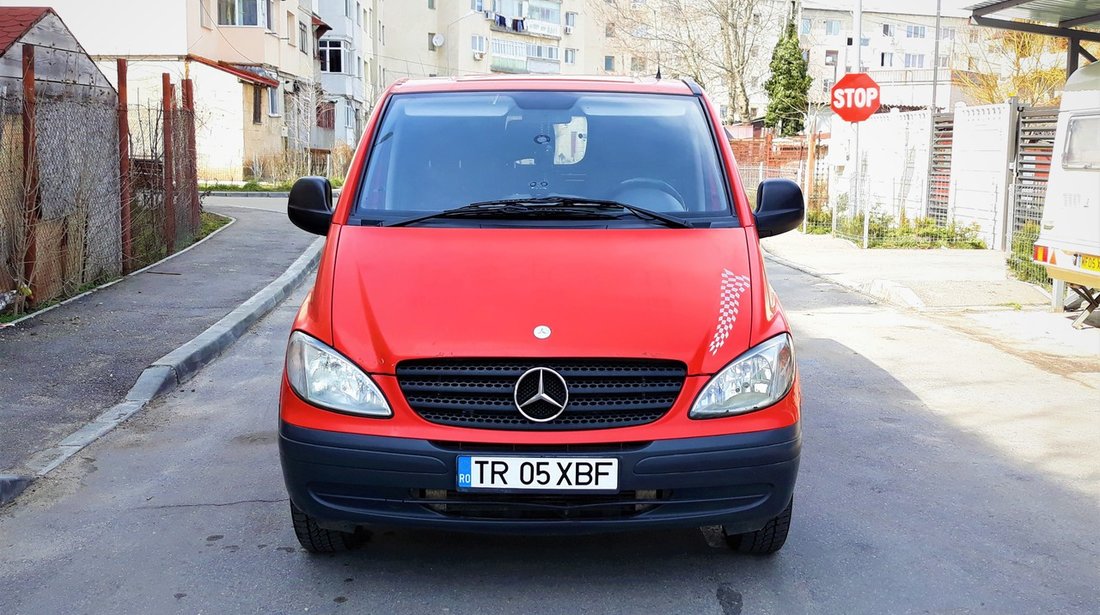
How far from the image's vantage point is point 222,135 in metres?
39.4

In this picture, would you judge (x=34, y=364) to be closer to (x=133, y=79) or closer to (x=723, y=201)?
(x=723, y=201)

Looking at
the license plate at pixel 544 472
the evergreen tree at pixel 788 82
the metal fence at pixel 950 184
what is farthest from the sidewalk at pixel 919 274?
the evergreen tree at pixel 788 82

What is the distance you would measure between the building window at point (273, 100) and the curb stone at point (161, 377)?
108 feet

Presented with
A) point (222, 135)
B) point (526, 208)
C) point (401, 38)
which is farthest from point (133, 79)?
point (401, 38)

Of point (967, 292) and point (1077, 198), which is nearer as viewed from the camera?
point (1077, 198)

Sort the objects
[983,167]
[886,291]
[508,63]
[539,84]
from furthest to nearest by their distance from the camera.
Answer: [508,63]
[983,167]
[886,291]
[539,84]

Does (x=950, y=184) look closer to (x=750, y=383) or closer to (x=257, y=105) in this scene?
(x=750, y=383)

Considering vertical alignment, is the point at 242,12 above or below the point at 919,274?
above

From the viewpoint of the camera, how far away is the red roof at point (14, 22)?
1007cm

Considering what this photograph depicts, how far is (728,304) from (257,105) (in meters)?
40.6

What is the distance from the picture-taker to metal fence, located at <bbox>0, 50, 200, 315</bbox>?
9.76 metres

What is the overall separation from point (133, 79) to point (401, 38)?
1788 inches

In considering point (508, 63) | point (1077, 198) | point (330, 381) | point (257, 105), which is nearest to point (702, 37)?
point (257, 105)

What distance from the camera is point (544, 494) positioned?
3779 millimetres
